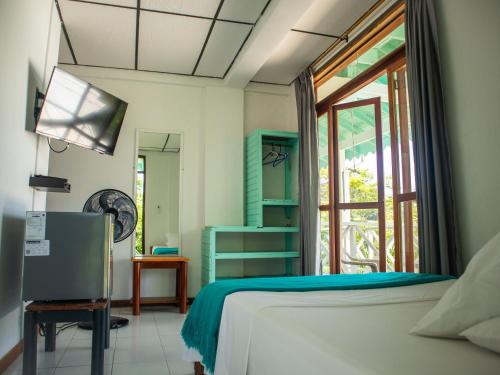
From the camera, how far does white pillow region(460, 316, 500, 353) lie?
108 centimetres

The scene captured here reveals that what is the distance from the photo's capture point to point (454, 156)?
2828 mm

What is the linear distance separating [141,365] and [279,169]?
11.3ft

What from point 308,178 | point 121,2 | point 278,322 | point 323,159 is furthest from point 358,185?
point 278,322

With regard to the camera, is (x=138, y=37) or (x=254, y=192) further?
(x=254, y=192)

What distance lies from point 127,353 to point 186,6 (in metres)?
2.98

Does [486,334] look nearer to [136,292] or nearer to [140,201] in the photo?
[136,292]

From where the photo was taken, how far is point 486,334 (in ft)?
3.63

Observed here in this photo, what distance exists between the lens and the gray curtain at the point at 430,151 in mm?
2738

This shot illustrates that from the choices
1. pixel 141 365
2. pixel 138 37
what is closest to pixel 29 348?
pixel 141 365

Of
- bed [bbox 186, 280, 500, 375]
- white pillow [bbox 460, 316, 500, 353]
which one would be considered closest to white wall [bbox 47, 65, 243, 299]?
bed [bbox 186, 280, 500, 375]

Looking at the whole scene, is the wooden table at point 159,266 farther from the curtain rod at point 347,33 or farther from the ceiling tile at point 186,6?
the curtain rod at point 347,33

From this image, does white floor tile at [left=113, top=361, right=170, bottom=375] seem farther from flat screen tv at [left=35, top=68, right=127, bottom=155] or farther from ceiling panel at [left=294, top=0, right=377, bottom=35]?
ceiling panel at [left=294, top=0, right=377, bottom=35]

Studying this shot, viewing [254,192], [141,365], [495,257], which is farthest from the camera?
[254,192]

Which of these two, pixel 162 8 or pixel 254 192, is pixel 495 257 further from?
pixel 254 192
